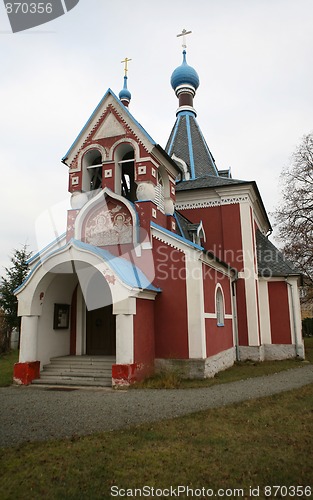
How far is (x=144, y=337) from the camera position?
10758 mm

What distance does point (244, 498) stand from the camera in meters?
3.93

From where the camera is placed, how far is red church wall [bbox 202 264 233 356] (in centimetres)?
1184

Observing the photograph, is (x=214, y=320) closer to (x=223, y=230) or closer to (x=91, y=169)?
(x=223, y=230)

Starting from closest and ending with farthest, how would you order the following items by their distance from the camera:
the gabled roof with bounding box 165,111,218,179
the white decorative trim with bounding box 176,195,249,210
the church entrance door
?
the church entrance door < the white decorative trim with bounding box 176,195,249,210 < the gabled roof with bounding box 165,111,218,179

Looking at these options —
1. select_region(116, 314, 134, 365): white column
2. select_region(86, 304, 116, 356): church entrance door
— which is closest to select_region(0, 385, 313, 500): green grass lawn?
select_region(116, 314, 134, 365): white column

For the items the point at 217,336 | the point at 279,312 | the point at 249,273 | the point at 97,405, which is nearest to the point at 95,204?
the point at 217,336

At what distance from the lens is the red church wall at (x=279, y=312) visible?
54.4ft

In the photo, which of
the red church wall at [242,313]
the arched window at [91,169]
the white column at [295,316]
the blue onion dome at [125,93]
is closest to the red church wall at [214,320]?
the red church wall at [242,313]

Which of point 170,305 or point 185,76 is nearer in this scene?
point 170,305

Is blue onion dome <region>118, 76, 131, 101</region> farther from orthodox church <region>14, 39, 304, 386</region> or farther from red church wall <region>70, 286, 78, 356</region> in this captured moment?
red church wall <region>70, 286, 78, 356</region>

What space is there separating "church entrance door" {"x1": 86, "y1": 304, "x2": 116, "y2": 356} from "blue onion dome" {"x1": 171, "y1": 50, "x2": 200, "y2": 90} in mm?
15546

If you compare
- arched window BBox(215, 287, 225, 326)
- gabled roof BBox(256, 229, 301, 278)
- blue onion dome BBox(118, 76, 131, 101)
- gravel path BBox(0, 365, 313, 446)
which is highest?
blue onion dome BBox(118, 76, 131, 101)

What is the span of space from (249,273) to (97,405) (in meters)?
10.2

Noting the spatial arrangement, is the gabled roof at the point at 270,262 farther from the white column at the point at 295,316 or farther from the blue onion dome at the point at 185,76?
the blue onion dome at the point at 185,76
